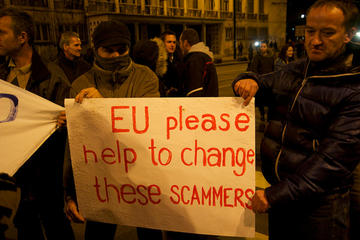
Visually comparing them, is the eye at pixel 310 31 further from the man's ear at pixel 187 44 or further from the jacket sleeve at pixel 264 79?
the man's ear at pixel 187 44

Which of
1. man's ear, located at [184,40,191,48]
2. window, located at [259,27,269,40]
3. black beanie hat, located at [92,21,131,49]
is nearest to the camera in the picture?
black beanie hat, located at [92,21,131,49]

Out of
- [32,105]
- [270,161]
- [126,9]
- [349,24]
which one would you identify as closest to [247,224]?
[270,161]

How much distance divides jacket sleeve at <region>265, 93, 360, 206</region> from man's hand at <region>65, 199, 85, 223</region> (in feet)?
4.41

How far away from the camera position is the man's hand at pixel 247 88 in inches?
61.9

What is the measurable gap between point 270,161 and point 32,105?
5.17 ft

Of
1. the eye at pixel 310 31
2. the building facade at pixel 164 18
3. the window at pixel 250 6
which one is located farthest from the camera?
the window at pixel 250 6

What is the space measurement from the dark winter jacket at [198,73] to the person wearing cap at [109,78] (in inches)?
76.4

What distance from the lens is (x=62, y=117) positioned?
1979mm

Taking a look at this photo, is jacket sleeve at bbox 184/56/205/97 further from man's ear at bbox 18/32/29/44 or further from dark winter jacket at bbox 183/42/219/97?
man's ear at bbox 18/32/29/44

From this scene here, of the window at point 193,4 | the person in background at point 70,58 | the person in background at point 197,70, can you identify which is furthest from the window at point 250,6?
the person in background at point 70,58

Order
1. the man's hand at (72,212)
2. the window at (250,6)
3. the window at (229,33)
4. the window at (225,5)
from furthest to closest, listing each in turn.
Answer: the window at (250,6)
the window at (229,33)
the window at (225,5)
the man's hand at (72,212)

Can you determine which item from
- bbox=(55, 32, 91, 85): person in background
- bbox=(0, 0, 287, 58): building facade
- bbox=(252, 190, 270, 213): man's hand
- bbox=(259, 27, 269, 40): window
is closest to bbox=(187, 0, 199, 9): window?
bbox=(0, 0, 287, 58): building facade

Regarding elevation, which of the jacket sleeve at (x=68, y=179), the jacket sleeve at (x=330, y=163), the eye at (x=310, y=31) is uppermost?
the eye at (x=310, y=31)

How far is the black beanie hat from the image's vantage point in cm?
192
